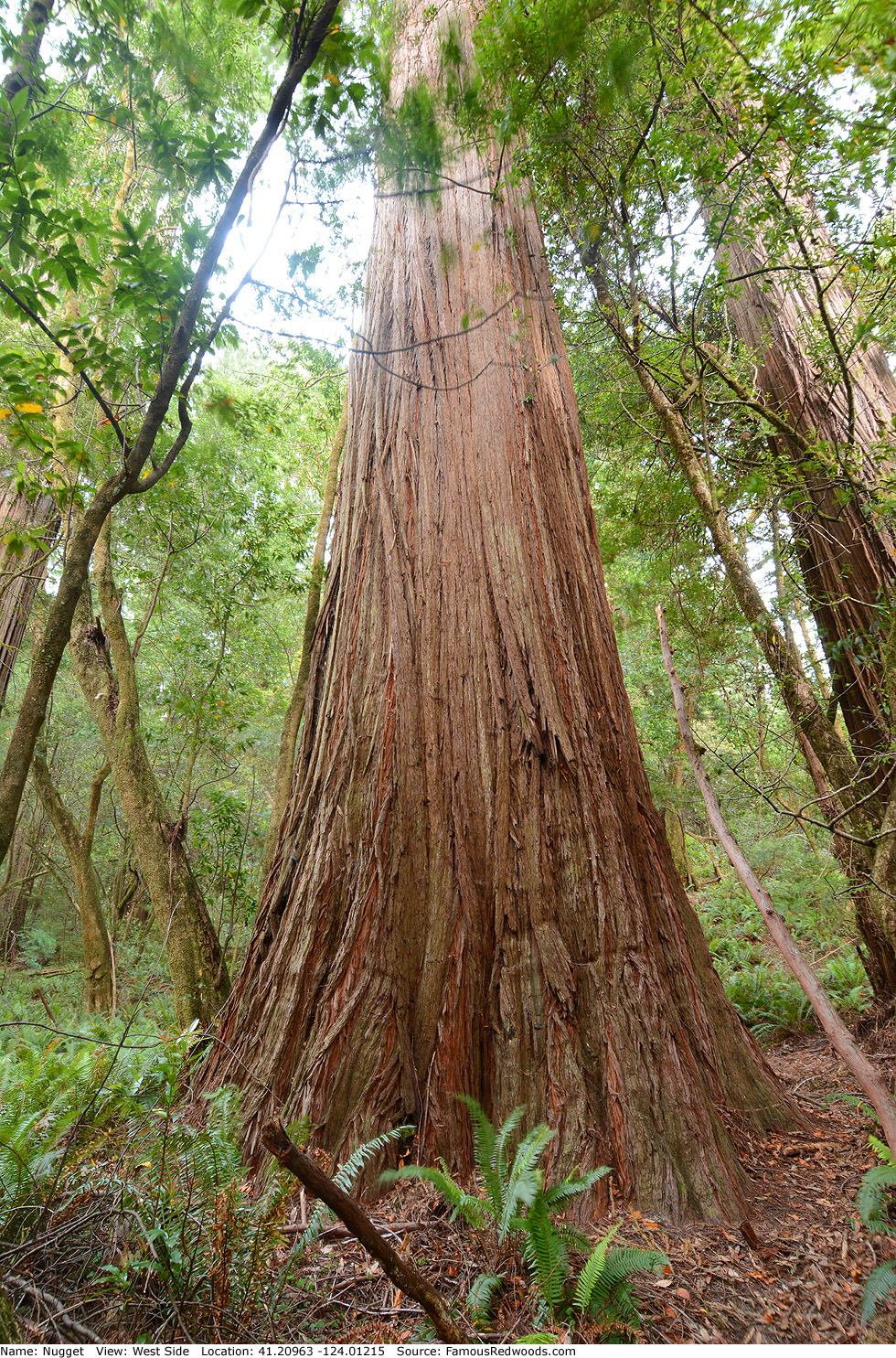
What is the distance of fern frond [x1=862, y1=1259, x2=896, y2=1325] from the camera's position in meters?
1.74

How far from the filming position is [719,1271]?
186 centimetres

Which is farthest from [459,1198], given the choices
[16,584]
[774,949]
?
[16,584]

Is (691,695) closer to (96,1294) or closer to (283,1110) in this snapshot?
(283,1110)

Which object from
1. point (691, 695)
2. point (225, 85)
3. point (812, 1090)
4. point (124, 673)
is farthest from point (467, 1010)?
point (691, 695)

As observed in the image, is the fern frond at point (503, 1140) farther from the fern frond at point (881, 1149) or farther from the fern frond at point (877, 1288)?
the fern frond at point (881, 1149)

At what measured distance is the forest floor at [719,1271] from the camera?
5.52 feet

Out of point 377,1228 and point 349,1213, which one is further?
point 377,1228

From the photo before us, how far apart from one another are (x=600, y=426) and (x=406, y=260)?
9.28 ft

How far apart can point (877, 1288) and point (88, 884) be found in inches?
284

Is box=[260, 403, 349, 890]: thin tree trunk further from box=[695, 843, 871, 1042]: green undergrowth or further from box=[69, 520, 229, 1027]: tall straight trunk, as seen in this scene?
box=[695, 843, 871, 1042]: green undergrowth

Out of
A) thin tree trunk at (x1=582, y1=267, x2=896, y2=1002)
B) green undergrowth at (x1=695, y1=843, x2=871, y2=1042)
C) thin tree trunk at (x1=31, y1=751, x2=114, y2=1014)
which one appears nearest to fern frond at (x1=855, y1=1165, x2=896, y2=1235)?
green undergrowth at (x1=695, y1=843, x2=871, y2=1042)

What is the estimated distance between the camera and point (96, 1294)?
154 centimetres

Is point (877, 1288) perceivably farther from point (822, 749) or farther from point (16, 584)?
point (16, 584)

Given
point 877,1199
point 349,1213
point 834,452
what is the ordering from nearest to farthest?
1. point 349,1213
2. point 877,1199
3. point 834,452
